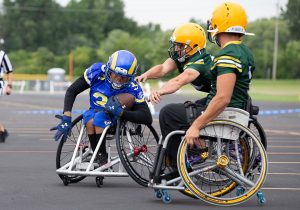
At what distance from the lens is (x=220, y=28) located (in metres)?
7.83

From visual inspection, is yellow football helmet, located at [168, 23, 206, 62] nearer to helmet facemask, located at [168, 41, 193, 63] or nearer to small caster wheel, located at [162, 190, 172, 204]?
helmet facemask, located at [168, 41, 193, 63]

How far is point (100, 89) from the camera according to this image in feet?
30.2

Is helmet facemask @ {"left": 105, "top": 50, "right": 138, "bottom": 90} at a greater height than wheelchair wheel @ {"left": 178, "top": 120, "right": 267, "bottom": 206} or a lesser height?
greater

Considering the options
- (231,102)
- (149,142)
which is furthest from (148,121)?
(231,102)

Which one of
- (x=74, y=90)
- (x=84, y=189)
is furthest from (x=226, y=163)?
(x=74, y=90)

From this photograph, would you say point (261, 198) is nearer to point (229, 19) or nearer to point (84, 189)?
point (229, 19)

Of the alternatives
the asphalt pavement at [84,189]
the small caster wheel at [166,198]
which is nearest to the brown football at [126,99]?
the asphalt pavement at [84,189]

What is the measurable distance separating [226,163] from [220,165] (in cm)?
6

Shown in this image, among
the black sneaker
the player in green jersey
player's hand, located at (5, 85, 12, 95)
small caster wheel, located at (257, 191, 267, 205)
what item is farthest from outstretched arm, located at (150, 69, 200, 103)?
player's hand, located at (5, 85, 12, 95)

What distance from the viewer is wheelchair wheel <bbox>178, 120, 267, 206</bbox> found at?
A: 764 cm

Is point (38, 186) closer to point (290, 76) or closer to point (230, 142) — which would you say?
point (230, 142)

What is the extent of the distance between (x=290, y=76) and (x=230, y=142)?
109m

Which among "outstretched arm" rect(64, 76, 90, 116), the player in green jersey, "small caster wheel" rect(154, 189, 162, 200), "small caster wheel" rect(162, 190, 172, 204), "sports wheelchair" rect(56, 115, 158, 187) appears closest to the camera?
the player in green jersey

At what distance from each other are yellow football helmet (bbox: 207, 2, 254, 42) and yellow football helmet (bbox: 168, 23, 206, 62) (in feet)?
2.08
